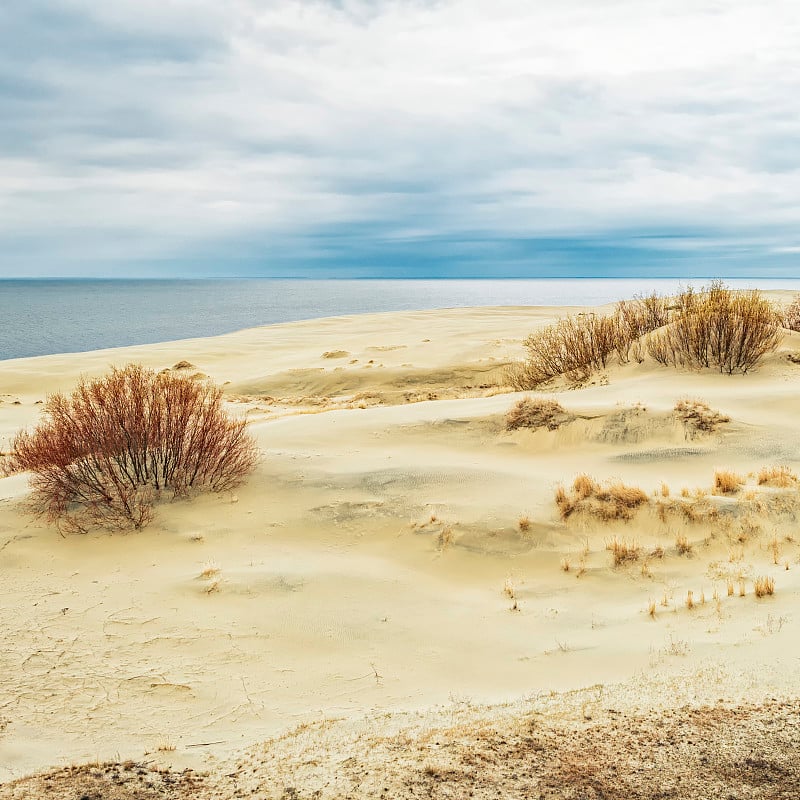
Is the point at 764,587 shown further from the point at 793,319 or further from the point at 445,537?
the point at 793,319

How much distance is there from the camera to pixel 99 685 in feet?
15.4

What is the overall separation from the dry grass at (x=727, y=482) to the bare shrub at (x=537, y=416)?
2.48 meters

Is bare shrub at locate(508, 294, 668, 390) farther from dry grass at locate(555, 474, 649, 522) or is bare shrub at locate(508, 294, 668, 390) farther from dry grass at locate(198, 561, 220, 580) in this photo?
dry grass at locate(198, 561, 220, 580)

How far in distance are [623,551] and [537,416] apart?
3623mm

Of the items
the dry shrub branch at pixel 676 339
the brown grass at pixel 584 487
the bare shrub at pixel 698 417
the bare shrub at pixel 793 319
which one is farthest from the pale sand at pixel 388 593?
the bare shrub at pixel 793 319

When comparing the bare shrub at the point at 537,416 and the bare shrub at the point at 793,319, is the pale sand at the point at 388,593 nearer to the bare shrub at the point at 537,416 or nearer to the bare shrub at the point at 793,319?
the bare shrub at the point at 537,416

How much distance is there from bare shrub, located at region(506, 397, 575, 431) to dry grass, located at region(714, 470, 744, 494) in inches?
97.6

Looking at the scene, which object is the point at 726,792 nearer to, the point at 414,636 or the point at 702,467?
the point at 414,636

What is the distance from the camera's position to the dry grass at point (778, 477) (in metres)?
7.45

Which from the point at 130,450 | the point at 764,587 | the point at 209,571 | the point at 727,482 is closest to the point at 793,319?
the point at 727,482

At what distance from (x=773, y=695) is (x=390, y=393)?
14.3 m

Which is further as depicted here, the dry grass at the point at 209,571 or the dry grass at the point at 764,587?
the dry grass at the point at 209,571

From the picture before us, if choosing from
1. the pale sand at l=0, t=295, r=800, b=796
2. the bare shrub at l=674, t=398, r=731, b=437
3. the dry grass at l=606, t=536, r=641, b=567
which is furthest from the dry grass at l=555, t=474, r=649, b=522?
the bare shrub at l=674, t=398, r=731, b=437

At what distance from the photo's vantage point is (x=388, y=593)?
5984 mm
